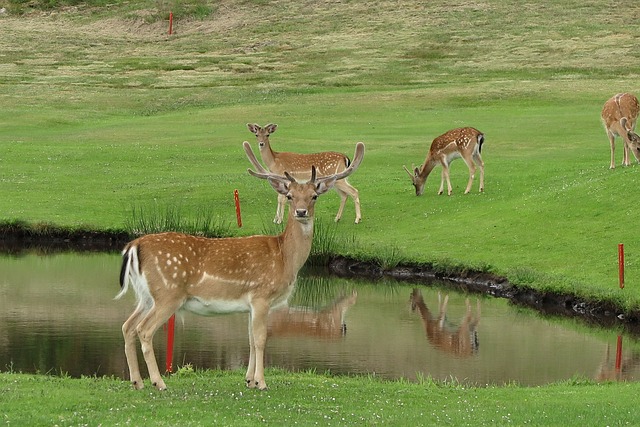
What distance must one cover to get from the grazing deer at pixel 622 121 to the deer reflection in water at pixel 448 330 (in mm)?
9198

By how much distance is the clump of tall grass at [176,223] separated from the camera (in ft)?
99.8

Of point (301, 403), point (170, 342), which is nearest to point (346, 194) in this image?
point (170, 342)

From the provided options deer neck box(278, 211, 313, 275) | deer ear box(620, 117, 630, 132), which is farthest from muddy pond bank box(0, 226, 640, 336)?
deer neck box(278, 211, 313, 275)

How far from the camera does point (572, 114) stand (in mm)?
49219

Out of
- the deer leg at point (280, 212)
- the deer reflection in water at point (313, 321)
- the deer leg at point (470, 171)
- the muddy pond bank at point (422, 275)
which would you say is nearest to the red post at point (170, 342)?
the deer reflection in water at point (313, 321)

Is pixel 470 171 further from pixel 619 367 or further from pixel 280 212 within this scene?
pixel 619 367

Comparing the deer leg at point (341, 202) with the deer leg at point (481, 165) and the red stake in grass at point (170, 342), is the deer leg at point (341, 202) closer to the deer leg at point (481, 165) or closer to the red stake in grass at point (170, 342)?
the deer leg at point (481, 165)

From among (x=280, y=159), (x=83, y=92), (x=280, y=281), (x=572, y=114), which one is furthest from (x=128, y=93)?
(x=280, y=281)

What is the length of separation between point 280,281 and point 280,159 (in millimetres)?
17574

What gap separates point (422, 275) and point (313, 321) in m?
4.40

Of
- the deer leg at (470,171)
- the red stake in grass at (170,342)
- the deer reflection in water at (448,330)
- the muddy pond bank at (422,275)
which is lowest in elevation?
the deer reflection in water at (448,330)

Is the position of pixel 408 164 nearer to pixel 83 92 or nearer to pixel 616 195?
pixel 616 195

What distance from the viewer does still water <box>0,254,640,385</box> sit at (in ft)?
65.9

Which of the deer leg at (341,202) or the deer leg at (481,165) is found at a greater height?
the deer leg at (481,165)
